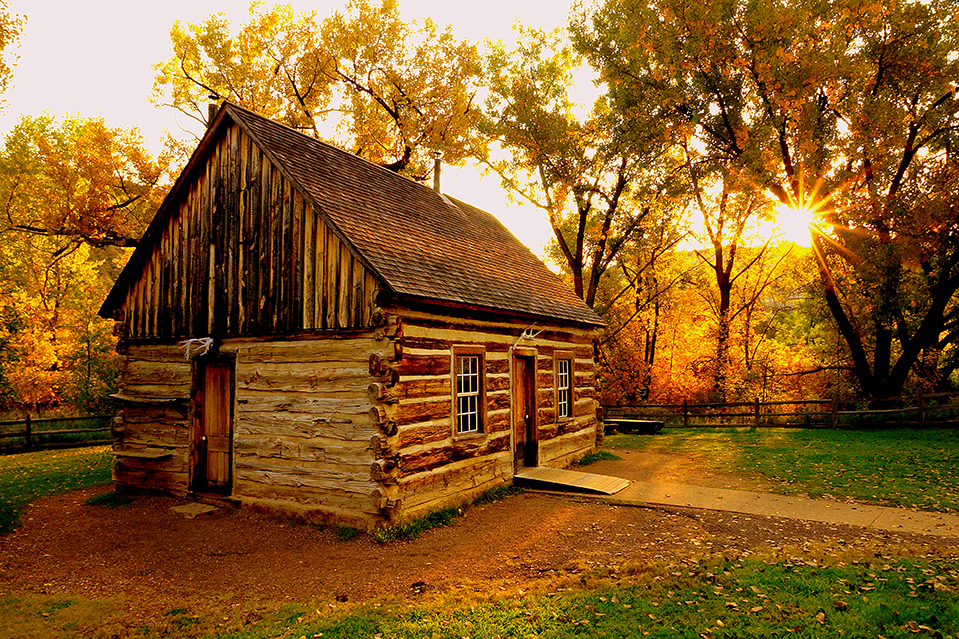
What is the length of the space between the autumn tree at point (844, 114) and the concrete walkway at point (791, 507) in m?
11.2

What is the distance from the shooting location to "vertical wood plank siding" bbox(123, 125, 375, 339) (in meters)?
9.62

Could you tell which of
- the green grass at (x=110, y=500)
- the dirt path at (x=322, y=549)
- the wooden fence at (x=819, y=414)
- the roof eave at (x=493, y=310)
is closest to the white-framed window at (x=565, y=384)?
the roof eave at (x=493, y=310)

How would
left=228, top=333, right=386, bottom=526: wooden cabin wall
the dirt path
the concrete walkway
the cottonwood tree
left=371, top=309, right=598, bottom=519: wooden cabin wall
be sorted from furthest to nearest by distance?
the cottonwood tree < left=228, top=333, right=386, bottom=526: wooden cabin wall < left=371, top=309, right=598, bottom=519: wooden cabin wall < the concrete walkway < the dirt path

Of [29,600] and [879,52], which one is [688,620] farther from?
[879,52]

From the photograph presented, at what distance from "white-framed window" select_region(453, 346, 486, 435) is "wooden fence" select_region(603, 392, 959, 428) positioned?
47.1 ft

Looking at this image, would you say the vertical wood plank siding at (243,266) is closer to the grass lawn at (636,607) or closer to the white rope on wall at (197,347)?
the white rope on wall at (197,347)

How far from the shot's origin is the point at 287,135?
39.3ft

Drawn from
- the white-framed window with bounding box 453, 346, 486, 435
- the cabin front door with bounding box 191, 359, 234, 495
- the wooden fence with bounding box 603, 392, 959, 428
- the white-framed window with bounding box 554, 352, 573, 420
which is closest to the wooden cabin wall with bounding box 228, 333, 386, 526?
the cabin front door with bounding box 191, 359, 234, 495

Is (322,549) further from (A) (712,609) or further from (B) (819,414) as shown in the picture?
(B) (819,414)

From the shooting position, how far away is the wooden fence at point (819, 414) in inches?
729

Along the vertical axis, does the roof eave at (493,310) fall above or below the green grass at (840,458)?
above

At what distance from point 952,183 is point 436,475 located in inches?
764

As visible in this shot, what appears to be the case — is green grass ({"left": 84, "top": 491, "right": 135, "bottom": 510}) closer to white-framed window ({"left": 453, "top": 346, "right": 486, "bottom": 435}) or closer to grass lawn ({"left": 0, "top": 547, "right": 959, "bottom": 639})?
grass lawn ({"left": 0, "top": 547, "right": 959, "bottom": 639})

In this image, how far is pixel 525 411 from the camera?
13156 millimetres
